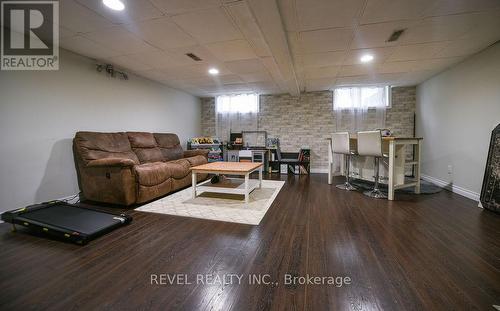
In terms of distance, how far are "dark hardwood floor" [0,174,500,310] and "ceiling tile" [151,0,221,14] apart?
2161 mm

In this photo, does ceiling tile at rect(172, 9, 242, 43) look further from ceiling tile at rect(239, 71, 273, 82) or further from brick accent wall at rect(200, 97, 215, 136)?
brick accent wall at rect(200, 97, 215, 136)

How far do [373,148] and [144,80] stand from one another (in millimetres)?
4512

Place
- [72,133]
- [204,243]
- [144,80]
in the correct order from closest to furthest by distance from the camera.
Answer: [204,243]
[72,133]
[144,80]

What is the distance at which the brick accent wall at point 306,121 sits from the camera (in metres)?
5.52

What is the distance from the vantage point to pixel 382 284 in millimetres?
1298

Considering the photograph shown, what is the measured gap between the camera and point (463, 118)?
3.38 meters

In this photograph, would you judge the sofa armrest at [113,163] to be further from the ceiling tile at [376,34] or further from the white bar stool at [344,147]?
the white bar stool at [344,147]

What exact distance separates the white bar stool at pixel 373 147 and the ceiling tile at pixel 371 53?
1.18 meters

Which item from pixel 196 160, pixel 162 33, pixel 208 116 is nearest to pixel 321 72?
pixel 162 33

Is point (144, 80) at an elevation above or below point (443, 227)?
above

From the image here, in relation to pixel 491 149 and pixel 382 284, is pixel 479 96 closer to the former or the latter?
pixel 491 149

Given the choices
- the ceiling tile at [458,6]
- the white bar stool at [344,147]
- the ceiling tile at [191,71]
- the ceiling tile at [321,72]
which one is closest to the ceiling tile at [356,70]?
the ceiling tile at [321,72]

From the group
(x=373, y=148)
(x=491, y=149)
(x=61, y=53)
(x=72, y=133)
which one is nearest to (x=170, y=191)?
(x=72, y=133)

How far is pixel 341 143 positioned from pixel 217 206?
2.60 metres
